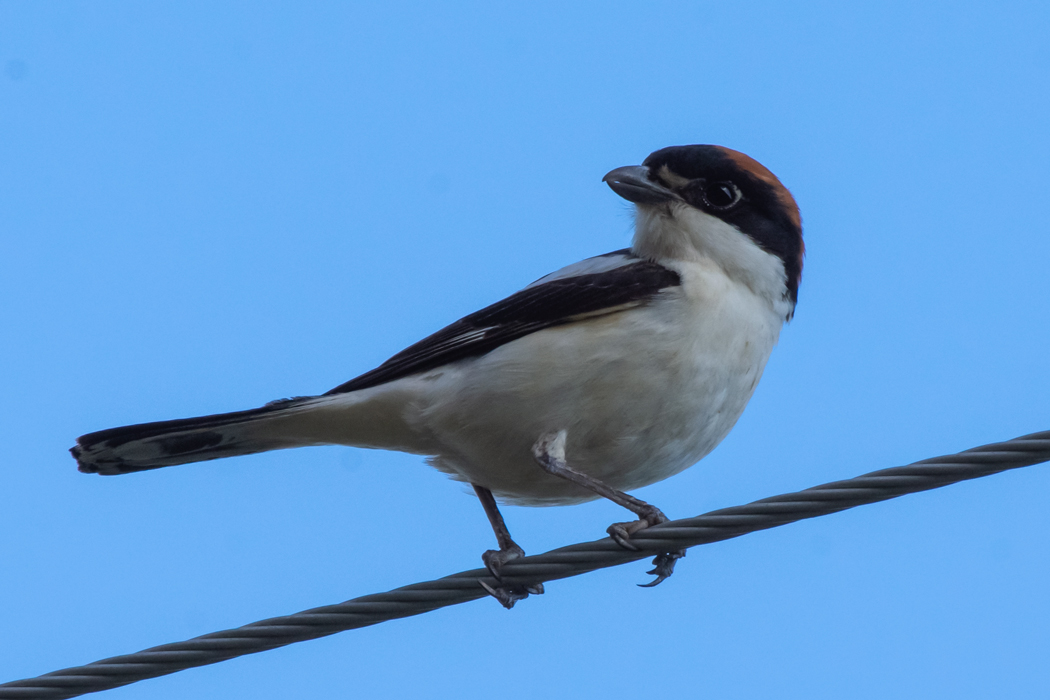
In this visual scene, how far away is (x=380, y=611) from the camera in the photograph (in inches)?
142

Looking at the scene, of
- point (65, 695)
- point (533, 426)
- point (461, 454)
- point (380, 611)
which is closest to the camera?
point (65, 695)

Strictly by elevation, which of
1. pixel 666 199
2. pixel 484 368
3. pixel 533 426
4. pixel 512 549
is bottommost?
pixel 512 549

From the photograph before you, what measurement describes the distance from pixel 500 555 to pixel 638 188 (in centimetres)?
195

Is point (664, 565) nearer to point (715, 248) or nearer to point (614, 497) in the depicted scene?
point (614, 497)

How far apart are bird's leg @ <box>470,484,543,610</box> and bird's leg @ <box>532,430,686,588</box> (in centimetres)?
42

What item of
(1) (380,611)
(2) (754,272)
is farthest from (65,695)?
(2) (754,272)

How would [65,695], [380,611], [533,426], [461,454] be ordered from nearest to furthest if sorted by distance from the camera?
[65,695], [380,611], [533,426], [461,454]

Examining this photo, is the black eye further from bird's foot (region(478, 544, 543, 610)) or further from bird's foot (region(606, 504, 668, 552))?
bird's foot (region(478, 544, 543, 610))

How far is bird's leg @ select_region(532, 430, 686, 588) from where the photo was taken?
386cm

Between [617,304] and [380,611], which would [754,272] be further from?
[380,611]

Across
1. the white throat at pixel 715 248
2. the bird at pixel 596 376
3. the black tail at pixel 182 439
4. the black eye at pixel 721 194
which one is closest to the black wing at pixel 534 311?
the bird at pixel 596 376

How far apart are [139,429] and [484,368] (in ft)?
5.28

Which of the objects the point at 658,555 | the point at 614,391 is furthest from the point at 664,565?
the point at 614,391

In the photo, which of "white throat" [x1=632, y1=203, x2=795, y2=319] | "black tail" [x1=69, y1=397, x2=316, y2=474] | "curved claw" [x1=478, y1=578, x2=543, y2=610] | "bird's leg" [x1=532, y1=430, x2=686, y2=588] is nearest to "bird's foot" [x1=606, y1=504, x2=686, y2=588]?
"bird's leg" [x1=532, y1=430, x2=686, y2=588]
